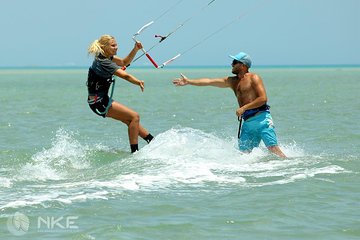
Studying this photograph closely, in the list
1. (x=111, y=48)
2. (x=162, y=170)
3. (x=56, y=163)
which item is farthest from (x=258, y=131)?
(x=56, y=163)

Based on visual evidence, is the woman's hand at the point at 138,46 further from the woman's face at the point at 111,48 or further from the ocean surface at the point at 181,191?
the ocean surface at the point at 181,191

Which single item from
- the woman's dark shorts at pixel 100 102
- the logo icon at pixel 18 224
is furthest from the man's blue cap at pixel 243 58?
the logo icon at pixel 18 224

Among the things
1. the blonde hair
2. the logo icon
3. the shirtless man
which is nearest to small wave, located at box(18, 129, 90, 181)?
the blonde hair

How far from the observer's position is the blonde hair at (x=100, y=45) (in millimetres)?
12231

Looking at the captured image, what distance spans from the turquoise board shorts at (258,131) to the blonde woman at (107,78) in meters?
1.80

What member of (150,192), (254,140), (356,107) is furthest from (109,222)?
(356,107)

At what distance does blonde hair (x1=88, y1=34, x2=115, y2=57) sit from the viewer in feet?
40.1

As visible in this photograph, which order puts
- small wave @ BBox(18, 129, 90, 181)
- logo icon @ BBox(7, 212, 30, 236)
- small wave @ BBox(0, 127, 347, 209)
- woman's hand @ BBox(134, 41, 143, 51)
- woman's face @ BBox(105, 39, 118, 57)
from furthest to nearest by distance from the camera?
woman's hand @ BBox(134, 41, 143, 51), woman's face @ BBox(105, 39, 118, 57), small wave @ BBox(18, 129, 90, 181), small wave @ BBox(0, 127, 347, 209), logo icon @ BBox(7, 212, 30, 236)

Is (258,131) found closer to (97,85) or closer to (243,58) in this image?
(243,58)

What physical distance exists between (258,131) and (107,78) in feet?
8.41

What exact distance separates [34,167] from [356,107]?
18541mm

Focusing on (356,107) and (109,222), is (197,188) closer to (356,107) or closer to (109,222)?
(109,222)

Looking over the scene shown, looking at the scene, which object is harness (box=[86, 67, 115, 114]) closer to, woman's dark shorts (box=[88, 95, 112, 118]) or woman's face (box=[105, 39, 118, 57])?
woman's dark shorts (box=[88, 95, 112, 118])

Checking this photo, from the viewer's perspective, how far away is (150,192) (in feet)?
31.6
